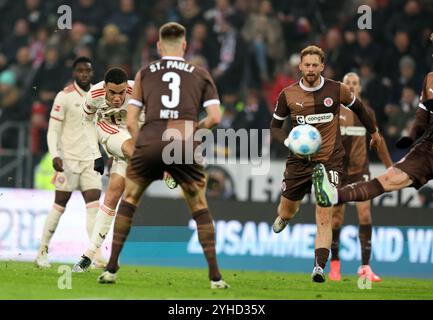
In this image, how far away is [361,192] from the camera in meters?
12.3

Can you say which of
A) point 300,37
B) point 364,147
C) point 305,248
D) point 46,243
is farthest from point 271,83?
point 46,243

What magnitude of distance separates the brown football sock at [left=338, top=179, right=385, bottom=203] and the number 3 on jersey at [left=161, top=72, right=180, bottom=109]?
2.52 metres

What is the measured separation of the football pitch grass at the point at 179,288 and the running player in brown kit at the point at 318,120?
736 mm

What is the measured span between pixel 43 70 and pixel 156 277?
925cm

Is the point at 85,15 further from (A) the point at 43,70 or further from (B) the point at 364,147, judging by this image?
(B) the point at 364,147

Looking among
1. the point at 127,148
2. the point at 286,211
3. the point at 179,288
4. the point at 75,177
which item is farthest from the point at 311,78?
the point at 75,177

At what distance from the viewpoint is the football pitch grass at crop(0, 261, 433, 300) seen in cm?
1066

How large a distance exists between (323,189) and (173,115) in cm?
216

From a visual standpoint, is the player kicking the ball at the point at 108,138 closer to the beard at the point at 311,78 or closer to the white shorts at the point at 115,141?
the white shorts at the point at 115,141

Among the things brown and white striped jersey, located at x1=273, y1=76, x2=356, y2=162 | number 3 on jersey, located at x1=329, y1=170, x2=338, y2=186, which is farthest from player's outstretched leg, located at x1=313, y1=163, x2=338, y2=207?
brown and white striped jersey, located at x1=273, y1=76, x2=356, y2=162

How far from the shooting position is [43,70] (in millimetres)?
21828

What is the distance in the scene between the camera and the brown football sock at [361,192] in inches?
483

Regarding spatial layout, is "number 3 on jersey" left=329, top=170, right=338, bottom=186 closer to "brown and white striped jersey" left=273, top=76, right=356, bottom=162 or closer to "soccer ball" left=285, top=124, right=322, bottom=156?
"brown and white striped jersey" left=273, top=76, right=356, bottom=162

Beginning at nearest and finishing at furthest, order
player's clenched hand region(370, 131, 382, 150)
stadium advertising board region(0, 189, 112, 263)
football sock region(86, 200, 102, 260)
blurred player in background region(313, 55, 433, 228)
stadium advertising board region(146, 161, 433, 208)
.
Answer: blurred player in background region(313, 55, 433, 228), player's clenched hand region(370, 131, 382, 150), football sock region(86, 200, 102, 260), stadium advertising board region(0, 189, 112, 263), stadium advertising board region(146, 161, 433, 208)
